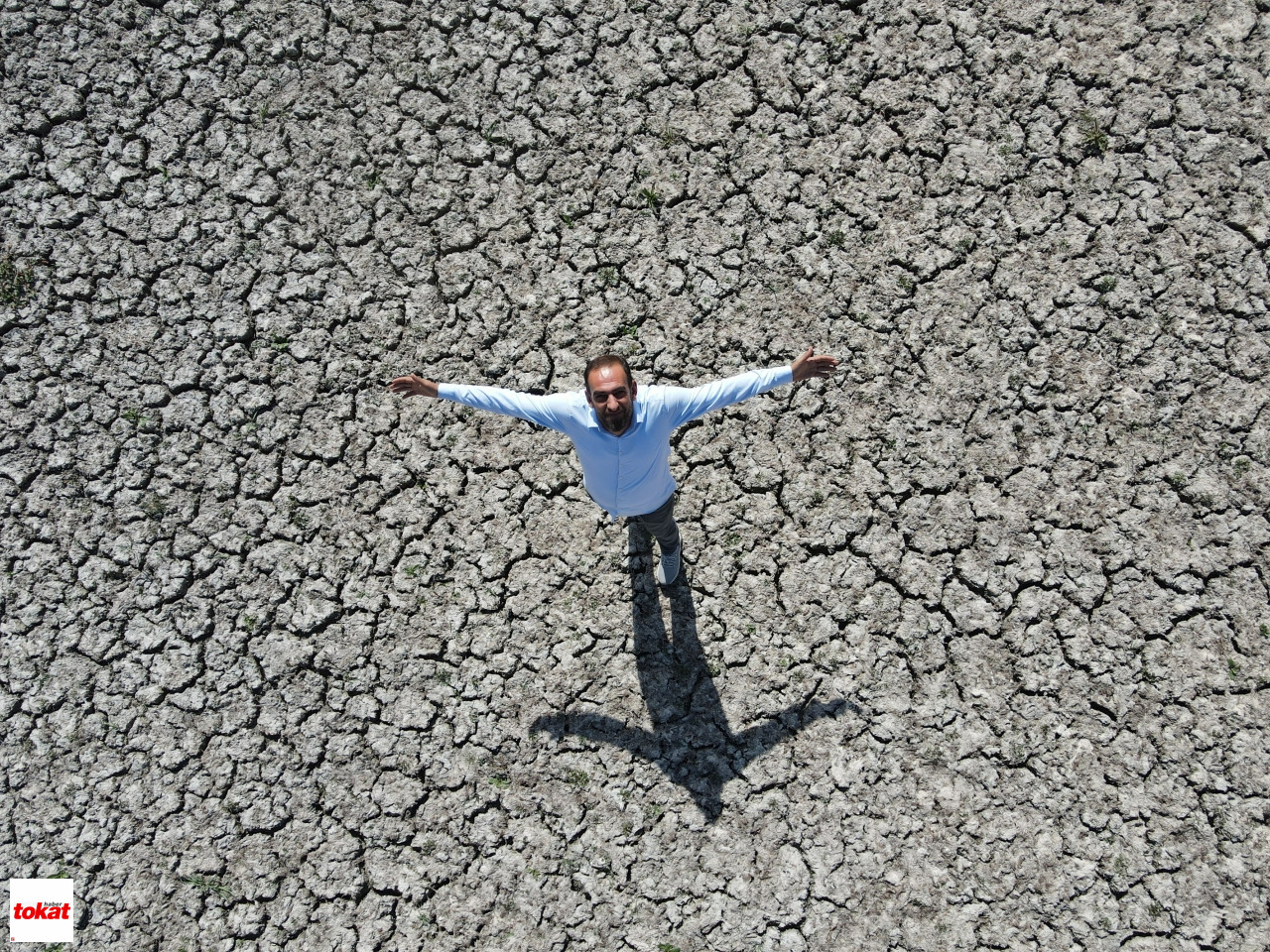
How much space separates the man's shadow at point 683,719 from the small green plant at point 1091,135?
113 inches

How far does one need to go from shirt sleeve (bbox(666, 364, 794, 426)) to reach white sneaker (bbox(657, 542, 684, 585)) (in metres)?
0.82

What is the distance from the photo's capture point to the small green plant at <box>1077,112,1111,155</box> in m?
3.95

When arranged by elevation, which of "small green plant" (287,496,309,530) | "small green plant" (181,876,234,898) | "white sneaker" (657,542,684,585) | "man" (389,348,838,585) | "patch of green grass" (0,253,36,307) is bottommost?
"small green plant" (181,876,234,898)

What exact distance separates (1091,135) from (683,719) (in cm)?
339

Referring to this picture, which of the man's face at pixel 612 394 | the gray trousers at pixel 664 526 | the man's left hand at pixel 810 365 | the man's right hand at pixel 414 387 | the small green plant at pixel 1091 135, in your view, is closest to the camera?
the man's face at pixel 612 394

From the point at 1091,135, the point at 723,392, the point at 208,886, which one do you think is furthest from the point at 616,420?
the point at 1091,135

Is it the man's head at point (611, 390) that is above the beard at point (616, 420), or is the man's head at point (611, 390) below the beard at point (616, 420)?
above

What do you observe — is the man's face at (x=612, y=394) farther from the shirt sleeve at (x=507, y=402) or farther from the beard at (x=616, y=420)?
the shirt sleeve at (x=507, y=402)

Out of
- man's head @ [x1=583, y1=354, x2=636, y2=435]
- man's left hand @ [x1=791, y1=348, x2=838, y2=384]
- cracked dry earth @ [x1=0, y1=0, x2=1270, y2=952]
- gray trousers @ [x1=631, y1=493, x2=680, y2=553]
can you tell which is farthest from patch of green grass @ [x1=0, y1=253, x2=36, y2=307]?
man's left hand @ [x1=791, y1=348, x2=838, y2=384]

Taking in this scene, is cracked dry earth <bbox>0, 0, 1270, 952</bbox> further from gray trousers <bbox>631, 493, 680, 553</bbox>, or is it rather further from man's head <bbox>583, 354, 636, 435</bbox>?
man's head <bbox>583, 354, 636, 435</bbox>

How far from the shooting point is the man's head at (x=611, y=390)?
2723mm

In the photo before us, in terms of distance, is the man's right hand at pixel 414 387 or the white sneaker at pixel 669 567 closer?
the man's right hand at pixel 414 387

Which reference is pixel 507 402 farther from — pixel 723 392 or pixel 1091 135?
pixel 1091 135

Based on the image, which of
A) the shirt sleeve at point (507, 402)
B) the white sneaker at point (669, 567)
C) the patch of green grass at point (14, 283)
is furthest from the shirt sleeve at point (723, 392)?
the patch of green grass at point (14, 283)
